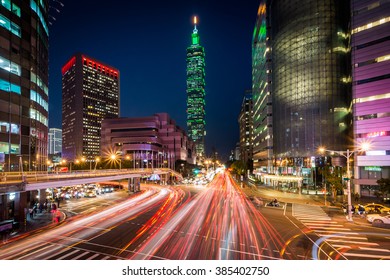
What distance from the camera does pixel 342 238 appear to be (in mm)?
21828

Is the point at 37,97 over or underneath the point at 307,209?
over

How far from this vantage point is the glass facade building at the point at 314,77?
6706cm

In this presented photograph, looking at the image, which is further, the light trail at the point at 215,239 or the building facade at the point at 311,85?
the building facade at the point at 311,85

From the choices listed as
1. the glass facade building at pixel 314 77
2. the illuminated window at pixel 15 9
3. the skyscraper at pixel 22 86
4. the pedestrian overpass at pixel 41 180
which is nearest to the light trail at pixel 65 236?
the pedestrian overpass at pixel 41 180

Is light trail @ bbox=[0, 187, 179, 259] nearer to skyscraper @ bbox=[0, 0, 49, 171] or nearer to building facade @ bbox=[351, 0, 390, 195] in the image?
skyscraper @ bbox=[0, 0, 49, 171]

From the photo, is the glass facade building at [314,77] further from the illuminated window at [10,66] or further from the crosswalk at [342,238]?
the illuminated window at [10,66]

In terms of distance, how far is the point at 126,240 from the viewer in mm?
21281

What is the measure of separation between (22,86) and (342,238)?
4784cm

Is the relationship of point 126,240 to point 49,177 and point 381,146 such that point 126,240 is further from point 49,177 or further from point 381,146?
point 381,146

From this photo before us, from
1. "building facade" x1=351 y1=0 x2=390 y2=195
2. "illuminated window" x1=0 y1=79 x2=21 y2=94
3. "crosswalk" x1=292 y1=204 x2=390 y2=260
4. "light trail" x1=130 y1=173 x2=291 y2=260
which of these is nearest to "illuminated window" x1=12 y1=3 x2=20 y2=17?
"illuminated window" x1=0 y1=79 x2=21 y2=94

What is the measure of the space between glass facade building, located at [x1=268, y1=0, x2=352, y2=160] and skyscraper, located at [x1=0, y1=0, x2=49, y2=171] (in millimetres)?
63295

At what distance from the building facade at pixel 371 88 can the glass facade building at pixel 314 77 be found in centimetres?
1228
